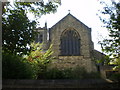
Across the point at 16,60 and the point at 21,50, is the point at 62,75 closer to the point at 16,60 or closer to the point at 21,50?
the point at 21,50

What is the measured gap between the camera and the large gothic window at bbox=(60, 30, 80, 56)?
21828 millimetres

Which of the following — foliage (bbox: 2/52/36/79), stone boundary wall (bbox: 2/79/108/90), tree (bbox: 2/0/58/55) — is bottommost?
stone boundary wall (bbox: 2/79/108/90)

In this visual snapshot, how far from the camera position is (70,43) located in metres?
22.5

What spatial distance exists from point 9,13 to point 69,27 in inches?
618

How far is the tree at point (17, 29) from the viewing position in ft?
22.8

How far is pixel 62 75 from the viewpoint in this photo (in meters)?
8.81

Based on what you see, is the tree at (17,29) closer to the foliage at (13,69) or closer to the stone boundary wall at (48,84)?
the foliage at (13,69)

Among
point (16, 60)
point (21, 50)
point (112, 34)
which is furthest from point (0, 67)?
point (112, 34)

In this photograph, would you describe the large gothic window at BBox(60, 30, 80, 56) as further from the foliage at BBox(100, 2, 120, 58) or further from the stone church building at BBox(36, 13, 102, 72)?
the foliage at BBox(100, 2, 120, 58)

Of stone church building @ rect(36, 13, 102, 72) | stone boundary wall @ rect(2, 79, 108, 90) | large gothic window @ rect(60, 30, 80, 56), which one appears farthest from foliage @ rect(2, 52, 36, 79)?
large gothic window @ rect(60, 30, 80, 56)

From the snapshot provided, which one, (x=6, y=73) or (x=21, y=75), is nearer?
(x=6, y=73)

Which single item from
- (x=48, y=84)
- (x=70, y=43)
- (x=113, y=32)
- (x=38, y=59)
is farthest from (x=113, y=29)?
(x=70, y=43)

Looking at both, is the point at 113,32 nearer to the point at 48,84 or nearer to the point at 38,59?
the point at 48,84

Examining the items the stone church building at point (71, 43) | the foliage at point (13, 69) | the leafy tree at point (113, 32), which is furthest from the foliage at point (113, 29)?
the stone church building at point (71, 43)
